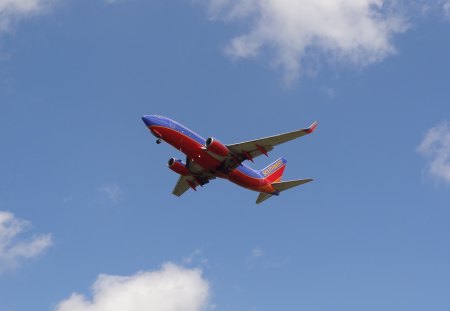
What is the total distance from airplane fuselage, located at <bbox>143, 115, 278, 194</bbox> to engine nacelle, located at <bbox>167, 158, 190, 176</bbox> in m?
0.93

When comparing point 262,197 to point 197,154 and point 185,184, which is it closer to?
point 185,184

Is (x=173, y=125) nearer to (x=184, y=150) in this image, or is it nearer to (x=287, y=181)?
(x=184, y=150)

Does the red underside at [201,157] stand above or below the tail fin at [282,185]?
above

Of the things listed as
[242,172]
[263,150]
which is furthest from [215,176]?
[263,150]

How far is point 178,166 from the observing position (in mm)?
79625

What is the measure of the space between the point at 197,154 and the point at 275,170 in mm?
15786

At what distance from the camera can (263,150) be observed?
72.6 meters

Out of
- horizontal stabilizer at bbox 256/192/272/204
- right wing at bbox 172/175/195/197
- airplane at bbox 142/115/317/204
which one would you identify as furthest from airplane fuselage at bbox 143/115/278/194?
right wing at bbox 172/175/195/197

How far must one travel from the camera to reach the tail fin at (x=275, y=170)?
271ft

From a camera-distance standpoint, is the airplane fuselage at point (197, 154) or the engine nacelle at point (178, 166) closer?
the airplane fuselage at point (197, 154)

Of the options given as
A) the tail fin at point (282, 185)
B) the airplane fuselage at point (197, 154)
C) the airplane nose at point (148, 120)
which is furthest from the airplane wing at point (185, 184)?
the airplane nose at point (148, 120)

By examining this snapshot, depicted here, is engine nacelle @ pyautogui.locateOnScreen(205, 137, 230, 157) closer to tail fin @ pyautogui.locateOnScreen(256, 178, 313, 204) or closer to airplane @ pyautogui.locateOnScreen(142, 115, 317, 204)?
airplane @ pyautogui.locateOnScreen(142, 115, 317, 204)

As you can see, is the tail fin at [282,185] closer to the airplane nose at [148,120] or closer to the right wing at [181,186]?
the right wing at [181,186]

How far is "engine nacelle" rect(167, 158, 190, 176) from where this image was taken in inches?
3135
